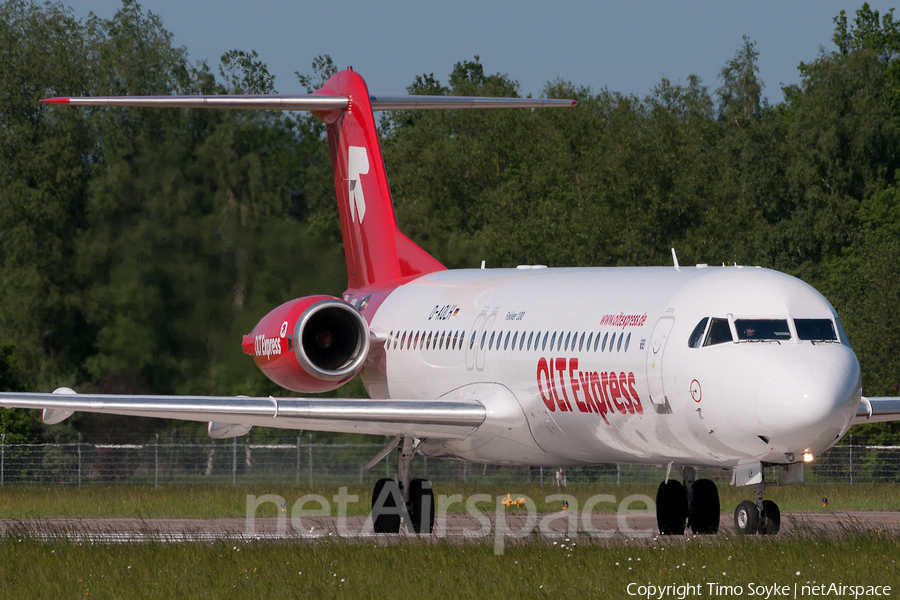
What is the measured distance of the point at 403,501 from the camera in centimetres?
2070

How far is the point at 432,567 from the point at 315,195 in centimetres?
3663

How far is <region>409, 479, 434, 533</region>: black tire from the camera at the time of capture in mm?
20828

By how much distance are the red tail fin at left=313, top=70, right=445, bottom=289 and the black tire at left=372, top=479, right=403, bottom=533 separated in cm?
437

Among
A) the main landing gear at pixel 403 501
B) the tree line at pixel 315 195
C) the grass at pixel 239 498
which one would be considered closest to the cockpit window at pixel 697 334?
the main landing gear at pixel 403 501

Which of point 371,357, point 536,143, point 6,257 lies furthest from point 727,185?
point 371,357

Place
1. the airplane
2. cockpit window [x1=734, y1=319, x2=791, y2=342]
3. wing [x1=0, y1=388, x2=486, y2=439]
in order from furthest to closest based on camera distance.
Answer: wing [x1=0, y1=388, x2=486, y2=439]
cockpit window [x1=734, y1=319, x2=791, y2=342]
the airplane

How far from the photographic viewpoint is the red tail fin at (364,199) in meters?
24.4

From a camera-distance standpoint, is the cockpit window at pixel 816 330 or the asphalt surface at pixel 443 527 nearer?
the cockpit window at pixel 816 330

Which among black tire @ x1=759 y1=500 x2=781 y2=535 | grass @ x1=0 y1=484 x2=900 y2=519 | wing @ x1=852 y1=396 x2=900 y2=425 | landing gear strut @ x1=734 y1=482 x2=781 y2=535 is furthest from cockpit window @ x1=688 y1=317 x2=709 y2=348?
grass @ x1=0 y1=484 x2=900 y2=519

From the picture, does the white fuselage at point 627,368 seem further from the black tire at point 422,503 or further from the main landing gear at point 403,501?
the black tire at point 422,503

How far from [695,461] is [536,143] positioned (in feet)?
155

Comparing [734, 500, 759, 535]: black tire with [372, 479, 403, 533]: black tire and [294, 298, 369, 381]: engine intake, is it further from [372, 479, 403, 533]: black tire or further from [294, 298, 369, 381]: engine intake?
[294, 298, 369, 381]: engine intake

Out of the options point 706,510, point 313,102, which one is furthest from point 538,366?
point 313,102

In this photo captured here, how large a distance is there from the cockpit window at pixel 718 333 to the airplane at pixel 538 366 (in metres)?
0.02
